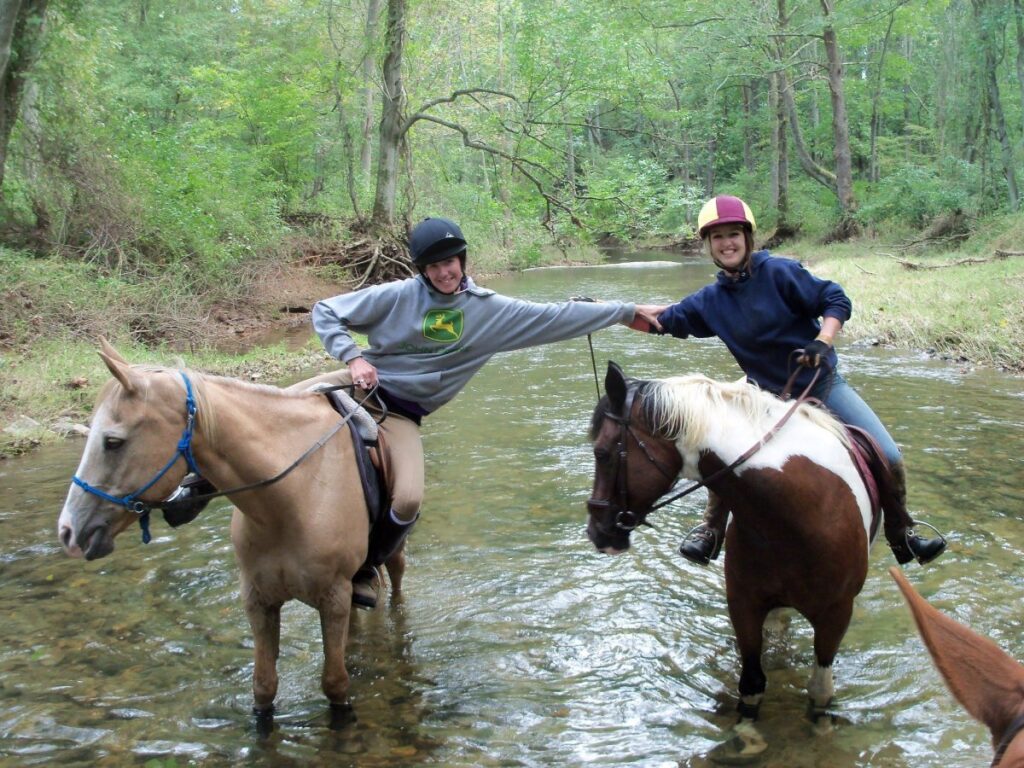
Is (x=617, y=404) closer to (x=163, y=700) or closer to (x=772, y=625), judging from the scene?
(x=772, y=625)

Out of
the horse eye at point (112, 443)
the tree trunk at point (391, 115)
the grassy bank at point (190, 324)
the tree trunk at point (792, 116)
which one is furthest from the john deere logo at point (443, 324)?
the tree trunk at point (792, 116)

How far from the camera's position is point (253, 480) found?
12.0 ft

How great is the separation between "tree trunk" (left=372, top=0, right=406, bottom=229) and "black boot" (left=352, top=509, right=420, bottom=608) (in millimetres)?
17012

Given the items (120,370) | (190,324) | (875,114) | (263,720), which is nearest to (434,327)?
(120,370)

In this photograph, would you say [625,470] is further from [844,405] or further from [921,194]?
[921,194]

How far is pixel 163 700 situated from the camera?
434 centimetres

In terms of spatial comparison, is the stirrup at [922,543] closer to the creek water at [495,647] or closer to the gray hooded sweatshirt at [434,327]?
the creek water at [495,647]

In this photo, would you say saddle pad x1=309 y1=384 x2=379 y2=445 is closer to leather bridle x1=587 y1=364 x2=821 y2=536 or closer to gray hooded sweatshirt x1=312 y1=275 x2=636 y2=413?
gray hooded sweatshirt x1=312 y1=275 x2=636 y2=413

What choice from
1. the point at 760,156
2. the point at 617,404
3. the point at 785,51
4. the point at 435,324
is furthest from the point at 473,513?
the point at 760,156

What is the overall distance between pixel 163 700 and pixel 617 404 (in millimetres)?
2999

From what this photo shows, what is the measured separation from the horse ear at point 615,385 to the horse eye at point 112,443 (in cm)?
201

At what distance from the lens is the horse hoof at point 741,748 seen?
3770mm

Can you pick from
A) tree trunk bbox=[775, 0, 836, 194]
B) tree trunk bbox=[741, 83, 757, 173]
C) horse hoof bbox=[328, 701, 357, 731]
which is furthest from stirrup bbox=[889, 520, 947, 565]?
tree trunk bbox=[741, 83, 757, 173]

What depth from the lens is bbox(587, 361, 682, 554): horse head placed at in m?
3.49
